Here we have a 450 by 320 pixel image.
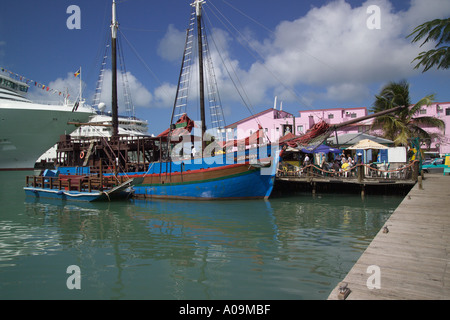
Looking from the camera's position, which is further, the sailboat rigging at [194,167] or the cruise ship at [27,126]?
the cruise ship at [27,126]

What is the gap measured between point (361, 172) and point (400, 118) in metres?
11.9

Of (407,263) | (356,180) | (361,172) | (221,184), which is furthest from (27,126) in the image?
(407,263)

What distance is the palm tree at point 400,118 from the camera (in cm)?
2605

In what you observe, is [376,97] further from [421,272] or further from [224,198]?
[421,272]

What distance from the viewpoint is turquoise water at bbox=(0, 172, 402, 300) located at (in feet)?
18.7

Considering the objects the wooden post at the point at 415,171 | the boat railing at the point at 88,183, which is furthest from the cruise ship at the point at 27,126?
the wooden post at the point at 415,171

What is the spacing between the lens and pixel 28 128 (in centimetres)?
4897

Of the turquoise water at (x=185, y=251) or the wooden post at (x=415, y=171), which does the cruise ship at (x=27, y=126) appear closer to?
the turquoise water at (x=185, y=251)

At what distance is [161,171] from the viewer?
63.9 feet

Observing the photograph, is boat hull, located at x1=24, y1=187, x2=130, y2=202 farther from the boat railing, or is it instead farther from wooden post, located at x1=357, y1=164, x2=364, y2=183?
wooden post, located at x1=357, y1=164, x2=364, y2=183

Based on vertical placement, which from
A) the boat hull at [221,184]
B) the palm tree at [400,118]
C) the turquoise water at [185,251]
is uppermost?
the palm tree at [400,118]

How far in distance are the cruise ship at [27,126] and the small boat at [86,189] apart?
2784cm
